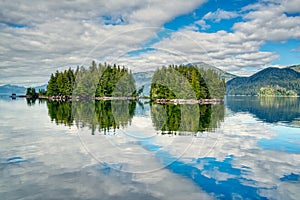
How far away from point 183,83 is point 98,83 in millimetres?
41445

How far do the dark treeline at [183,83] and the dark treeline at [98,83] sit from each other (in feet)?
57.6

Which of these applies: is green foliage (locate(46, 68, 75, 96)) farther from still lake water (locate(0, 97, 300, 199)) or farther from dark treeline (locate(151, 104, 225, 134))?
still lake water (locate(0, 97, 300, 199))

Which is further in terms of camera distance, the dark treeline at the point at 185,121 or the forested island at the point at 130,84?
the forested island at the point at 130,84

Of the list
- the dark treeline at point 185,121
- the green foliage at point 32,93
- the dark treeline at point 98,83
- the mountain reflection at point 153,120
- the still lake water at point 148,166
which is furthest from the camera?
the green foliage at point 32,93

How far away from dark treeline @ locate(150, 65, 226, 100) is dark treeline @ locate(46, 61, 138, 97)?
17.6m

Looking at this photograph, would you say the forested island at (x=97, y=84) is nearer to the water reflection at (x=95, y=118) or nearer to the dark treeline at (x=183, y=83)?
the dark treeline at (x=183, y=83)

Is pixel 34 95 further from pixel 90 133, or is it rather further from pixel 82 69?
pixel 90 133

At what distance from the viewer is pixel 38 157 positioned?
18969 millimetres

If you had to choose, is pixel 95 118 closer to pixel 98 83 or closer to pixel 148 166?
pixel 148 166

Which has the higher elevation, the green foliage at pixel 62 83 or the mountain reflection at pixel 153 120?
the green foliage at pixel 62 83

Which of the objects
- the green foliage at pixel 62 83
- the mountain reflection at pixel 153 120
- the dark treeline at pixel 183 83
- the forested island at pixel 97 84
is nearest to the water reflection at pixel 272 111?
the mountain reflection at pixel 153 120

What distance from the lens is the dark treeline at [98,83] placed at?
11961cm

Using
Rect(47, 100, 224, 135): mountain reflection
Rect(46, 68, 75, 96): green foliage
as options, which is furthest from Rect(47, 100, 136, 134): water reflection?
Rect(46, 68, 75, 96): green foliage

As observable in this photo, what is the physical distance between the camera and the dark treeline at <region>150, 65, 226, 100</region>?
9606 cm
